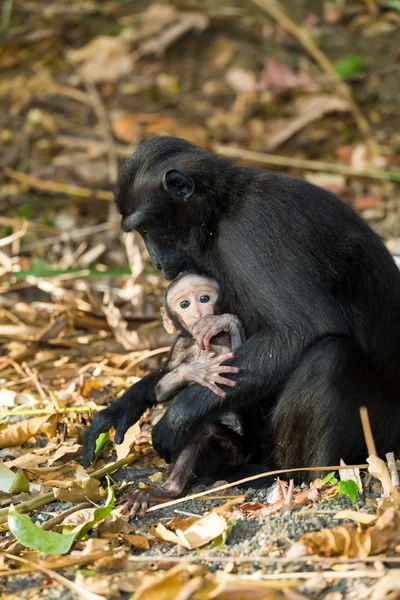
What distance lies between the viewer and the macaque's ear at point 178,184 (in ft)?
17.2

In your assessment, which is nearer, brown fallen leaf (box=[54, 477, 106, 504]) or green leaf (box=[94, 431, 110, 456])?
brown fallen leaf (box=[54, 477, 106, 504])

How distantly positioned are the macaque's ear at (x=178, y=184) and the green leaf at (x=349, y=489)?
5.96 ft

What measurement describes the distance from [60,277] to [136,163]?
9.80 ft

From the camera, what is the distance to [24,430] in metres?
5.74

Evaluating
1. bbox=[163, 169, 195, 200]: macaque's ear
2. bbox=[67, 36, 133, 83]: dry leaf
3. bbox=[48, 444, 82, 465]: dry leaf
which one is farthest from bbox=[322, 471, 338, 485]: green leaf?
bbox=[67, 36, 133, 83]: dry leaf

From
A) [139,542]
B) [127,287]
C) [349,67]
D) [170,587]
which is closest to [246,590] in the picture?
[170,587]

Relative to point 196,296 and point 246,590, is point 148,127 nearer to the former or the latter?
point 196,296

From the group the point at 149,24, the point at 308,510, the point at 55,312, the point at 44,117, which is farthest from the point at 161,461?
the point at 149,24

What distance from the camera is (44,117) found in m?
12.0

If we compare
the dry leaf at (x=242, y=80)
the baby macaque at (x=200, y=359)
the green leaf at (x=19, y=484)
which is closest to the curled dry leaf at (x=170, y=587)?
the baby macaque at (x=200, y=359)

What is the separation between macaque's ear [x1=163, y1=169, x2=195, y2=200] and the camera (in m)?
5.24

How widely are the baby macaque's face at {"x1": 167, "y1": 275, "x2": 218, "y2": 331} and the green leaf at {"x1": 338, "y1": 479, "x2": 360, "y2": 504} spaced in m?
1.28

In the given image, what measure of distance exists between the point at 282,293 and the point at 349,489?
1051 millimetres

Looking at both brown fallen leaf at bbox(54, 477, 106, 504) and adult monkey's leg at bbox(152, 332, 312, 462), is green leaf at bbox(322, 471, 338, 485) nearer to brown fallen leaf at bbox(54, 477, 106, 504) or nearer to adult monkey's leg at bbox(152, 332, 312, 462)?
adult monkey's leg at bbox(152, 332, 312, 462)
